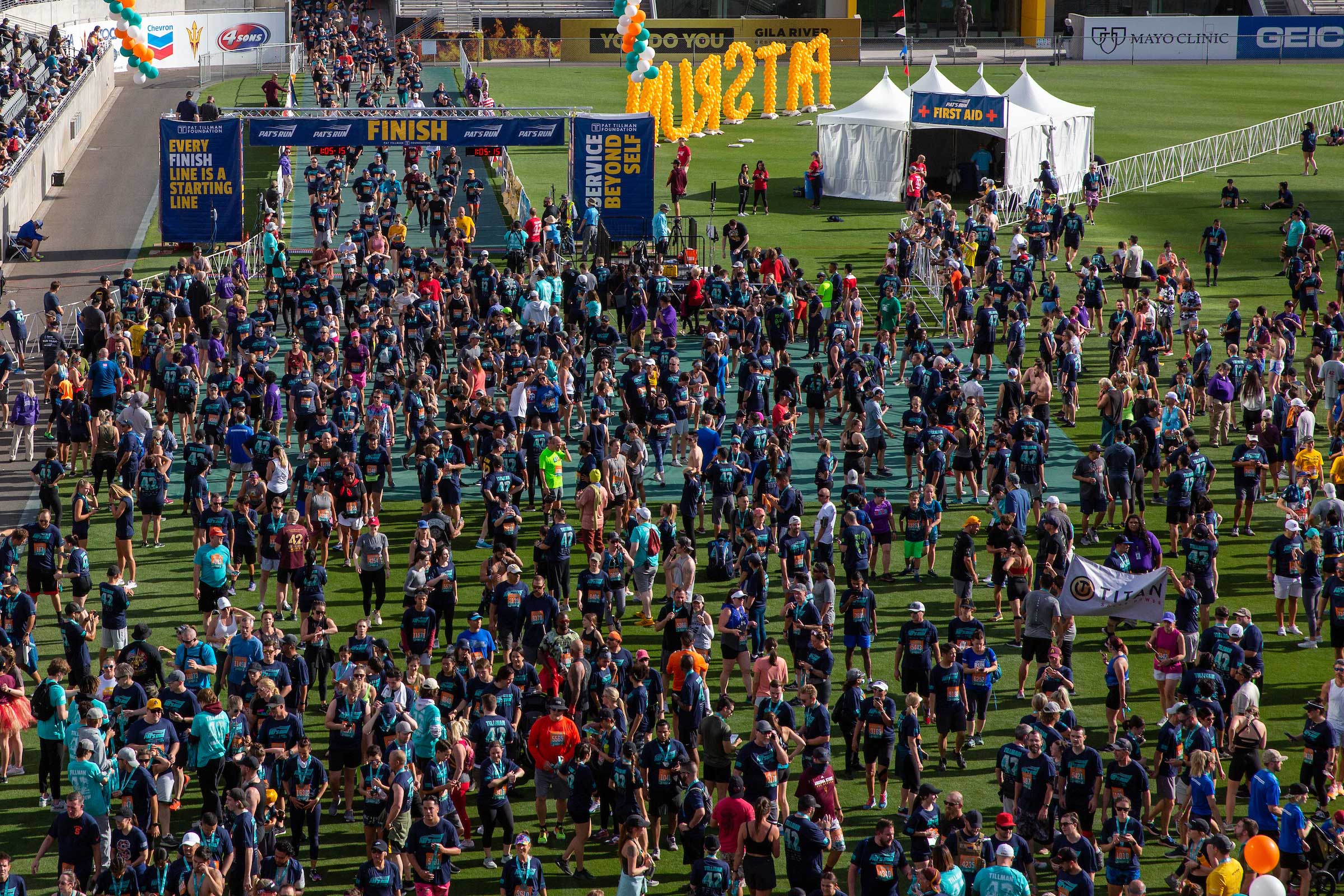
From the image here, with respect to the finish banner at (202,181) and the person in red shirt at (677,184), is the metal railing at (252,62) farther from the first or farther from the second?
the person in red shirt at (677,184)

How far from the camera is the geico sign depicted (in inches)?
2753

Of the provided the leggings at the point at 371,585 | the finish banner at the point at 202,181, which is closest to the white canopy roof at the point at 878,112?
the finish banner at the point at 202,181

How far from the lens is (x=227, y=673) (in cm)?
1609

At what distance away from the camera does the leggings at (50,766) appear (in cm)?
1554

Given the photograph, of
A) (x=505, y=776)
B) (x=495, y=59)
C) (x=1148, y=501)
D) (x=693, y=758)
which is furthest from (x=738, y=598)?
(x=495, y=59)

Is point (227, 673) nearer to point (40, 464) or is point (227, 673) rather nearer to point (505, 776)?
point (505, 776)

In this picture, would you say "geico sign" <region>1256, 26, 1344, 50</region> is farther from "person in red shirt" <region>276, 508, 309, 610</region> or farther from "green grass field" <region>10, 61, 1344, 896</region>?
"person in red shirt" <region>276, 508, 309, 610</region>

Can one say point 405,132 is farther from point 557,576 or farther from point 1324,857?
point 1324,857

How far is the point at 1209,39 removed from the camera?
69.6 m

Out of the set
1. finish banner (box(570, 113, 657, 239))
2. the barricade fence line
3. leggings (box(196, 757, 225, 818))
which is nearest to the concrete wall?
finish banner (box(570, 113, 657, 239))

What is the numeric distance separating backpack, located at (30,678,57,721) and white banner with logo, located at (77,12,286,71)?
52.6 m

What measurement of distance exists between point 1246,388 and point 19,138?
103 ft

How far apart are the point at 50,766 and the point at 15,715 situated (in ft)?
2.37

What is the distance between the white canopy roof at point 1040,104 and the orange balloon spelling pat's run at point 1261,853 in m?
31.6
